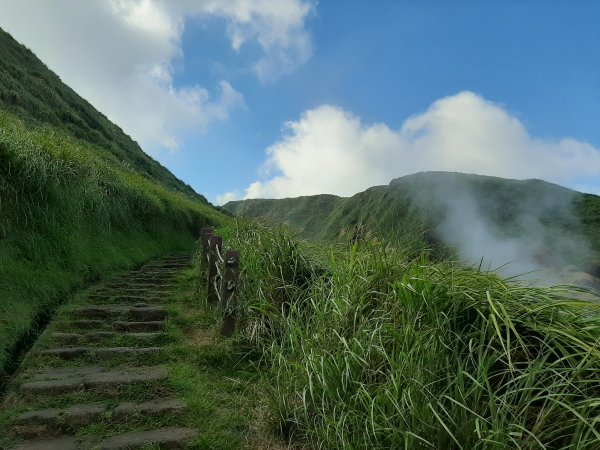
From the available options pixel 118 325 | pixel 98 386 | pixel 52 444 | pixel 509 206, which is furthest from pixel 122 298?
pixel 509 206

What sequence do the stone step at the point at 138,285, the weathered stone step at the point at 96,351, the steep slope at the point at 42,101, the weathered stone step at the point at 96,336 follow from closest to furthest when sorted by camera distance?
1. the weathered stone step at the point at 96,351
2. the weathered stone step at the point at 96,336
3. the stone step at the point at 138,285
4. the steep slope at the point at 42,101

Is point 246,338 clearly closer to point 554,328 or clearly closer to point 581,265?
point 554,328

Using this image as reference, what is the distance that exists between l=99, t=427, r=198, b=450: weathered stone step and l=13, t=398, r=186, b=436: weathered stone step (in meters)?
0.27

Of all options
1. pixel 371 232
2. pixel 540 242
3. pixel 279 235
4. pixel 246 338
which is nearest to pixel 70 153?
pixel 279 235

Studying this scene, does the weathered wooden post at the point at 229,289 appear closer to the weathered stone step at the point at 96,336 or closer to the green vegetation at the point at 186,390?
the green vegetation at the point at 186,390

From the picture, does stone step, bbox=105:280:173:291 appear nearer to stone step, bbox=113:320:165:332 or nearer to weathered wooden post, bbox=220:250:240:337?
stone step, bbox=113:320:165:332

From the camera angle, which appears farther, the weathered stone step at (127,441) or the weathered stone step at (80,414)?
the weathered stone step at (80,414)

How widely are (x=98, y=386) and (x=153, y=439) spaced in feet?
3.48

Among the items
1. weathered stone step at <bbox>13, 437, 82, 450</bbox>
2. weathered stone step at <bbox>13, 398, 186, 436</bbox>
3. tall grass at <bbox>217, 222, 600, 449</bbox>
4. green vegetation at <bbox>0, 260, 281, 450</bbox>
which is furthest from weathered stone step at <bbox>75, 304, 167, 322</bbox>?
weathered stone step at <bbox>13, 437, 82, 450</bbox>

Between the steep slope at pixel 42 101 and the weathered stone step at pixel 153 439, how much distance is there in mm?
15815

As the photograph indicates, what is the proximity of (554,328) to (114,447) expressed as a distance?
329cm

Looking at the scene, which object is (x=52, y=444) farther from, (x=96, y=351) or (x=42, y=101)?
(x=42, y=101)

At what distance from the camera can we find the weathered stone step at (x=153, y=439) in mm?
3303

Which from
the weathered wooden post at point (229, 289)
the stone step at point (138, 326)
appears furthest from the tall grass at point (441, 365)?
the stone step at point (138, 326)
